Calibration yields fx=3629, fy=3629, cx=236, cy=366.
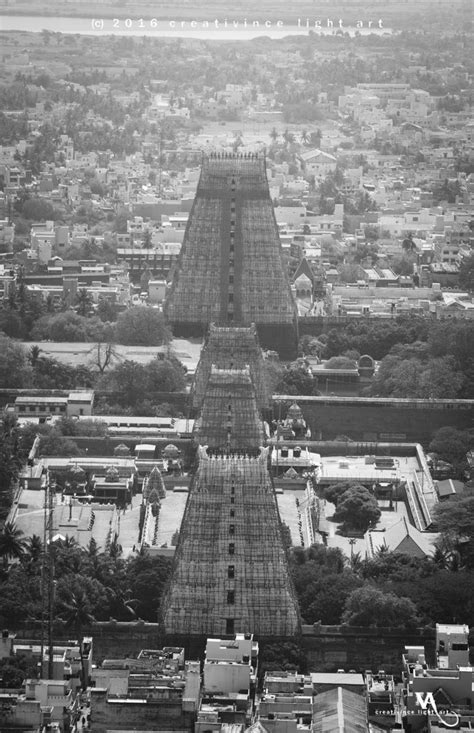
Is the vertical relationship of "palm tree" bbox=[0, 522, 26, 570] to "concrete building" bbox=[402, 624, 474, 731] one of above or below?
above

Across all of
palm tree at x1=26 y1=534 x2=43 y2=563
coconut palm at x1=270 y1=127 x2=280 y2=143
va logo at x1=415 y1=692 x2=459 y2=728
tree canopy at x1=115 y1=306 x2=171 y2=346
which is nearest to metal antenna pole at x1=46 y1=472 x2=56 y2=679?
palm tree at x1=26 y1=534 x2=43 y2=563

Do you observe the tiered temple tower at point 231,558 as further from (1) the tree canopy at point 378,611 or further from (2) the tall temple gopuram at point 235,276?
(2) the tall temple gopuram at point 235,276

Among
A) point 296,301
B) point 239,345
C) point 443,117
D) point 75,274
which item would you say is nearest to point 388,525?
point 239,345

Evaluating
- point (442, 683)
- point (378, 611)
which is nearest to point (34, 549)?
point (378, 611)

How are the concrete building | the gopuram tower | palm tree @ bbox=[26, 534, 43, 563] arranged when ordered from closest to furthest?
the concrete building, the gopuram tower, palm tree @ bbox=[26, 534, 43, 563]

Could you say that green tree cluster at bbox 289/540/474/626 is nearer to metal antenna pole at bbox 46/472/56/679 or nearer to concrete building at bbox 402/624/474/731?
concrete building at bbox 402/624/474/731

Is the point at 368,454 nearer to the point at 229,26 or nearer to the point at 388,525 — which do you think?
the point at 388,525
